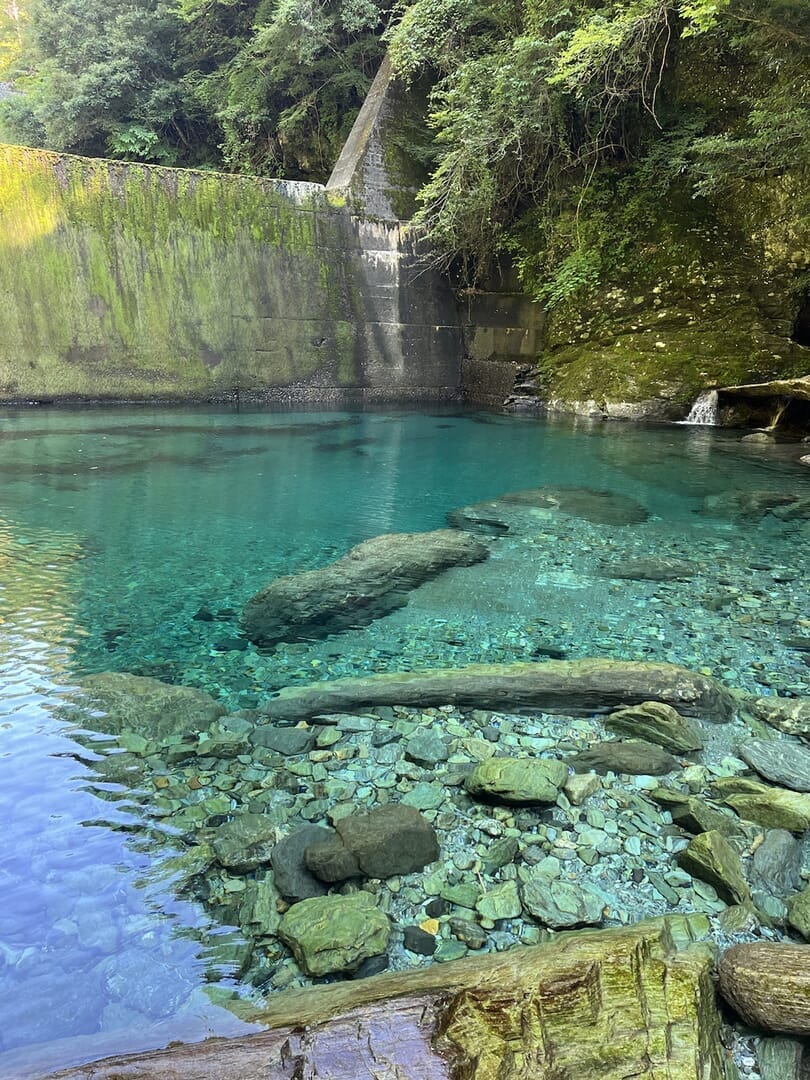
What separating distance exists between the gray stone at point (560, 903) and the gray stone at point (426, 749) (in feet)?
2.18

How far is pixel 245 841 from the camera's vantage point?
2.08 m

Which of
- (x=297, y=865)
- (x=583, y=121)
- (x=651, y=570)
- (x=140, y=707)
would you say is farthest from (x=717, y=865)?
(x=583, y=121)

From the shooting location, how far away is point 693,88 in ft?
37.7

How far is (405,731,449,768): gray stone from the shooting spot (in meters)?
2.56

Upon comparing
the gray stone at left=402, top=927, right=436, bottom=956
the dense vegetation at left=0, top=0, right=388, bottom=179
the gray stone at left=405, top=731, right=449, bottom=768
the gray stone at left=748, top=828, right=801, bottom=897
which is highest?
the dense vegetation at left=0, top=0, right=388, bottom=179

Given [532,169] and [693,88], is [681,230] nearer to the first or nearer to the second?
[693,88]

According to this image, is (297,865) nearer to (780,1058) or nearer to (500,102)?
(780,1058)

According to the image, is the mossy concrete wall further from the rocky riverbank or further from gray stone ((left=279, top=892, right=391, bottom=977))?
gray stone ((left=279, top=892, right=391, bottom=977))

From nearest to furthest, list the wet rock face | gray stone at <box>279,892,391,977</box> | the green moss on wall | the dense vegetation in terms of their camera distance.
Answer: gray stone at <box>279,892,391,977</box> → the wet rock face → the green moss on wall → the dense vegetation

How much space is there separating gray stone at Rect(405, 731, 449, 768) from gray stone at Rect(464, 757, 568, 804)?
0.19 meters

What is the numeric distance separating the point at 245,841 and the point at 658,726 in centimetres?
168

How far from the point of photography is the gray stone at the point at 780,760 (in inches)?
96.0

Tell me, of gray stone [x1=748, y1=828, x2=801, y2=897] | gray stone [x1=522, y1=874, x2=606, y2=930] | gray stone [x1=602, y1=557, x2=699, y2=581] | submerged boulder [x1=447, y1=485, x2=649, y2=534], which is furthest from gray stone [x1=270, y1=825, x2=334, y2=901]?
submerged boulder [x1=447, y1=485, x2=649, y2=534]

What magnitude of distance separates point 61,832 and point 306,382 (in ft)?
42.3
